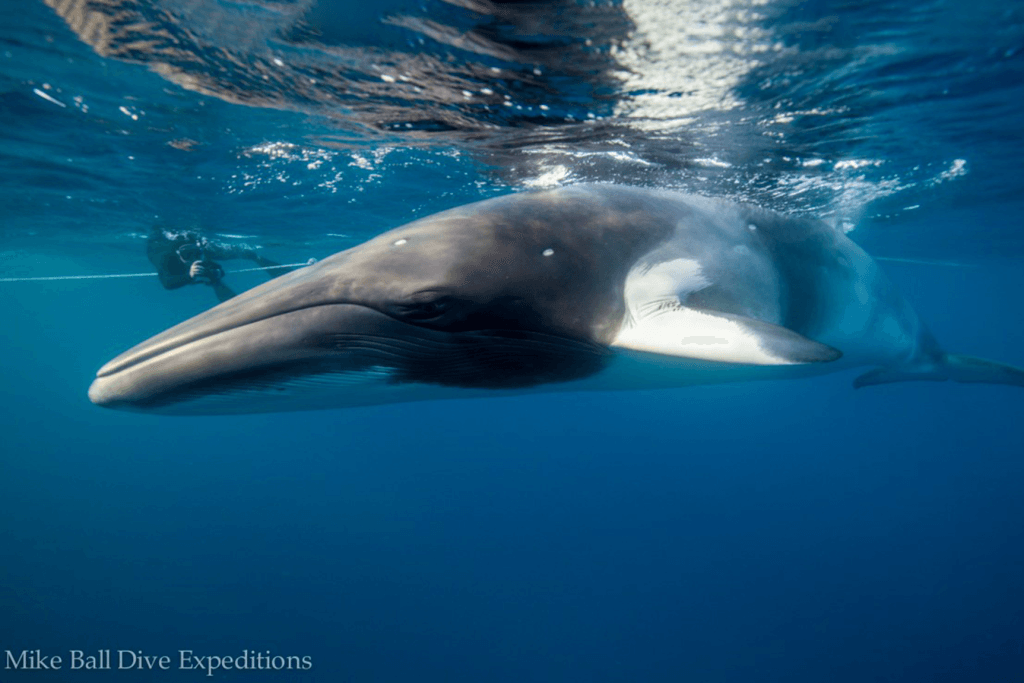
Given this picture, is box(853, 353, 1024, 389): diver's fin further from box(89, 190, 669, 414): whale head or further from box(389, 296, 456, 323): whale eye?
box(389, 296, 456, 323): whale eye

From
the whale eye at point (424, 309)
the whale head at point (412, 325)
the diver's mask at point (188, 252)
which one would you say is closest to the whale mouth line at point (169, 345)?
the whale head at point (412, 325)

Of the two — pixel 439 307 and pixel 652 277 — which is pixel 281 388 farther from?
pixel 652 277

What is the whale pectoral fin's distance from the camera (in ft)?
9.99

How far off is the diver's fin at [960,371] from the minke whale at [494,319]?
6.20 metres

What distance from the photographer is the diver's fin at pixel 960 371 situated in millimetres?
9062

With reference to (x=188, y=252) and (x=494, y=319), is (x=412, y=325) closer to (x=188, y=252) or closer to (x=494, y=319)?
(x=494, y=319)

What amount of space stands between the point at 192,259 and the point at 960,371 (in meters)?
20.3

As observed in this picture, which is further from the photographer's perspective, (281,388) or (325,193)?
(325,193)

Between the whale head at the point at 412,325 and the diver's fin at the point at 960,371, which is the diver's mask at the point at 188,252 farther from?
the diver's fin at the point at 960,371

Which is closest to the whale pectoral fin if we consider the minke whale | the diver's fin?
the minke whale

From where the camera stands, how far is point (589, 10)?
19.3ft

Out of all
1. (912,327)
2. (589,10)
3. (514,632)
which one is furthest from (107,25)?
(514,632)

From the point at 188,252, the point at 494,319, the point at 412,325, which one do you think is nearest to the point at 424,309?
the point at 412,325

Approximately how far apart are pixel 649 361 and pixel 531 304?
2.87 ft
